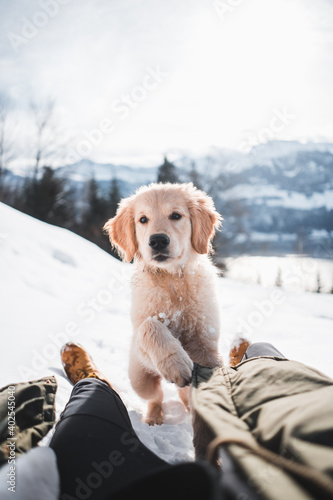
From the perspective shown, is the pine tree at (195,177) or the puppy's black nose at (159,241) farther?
the pine tree at (195,177)

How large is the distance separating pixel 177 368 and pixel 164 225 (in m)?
1.18

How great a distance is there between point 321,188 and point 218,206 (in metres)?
74.8

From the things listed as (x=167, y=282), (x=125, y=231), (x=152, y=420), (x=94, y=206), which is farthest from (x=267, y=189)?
(x=152, y=420)

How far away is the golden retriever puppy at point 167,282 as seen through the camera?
6.59 feet

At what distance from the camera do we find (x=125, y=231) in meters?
2.78

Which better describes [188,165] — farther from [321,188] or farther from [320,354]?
[321,188]

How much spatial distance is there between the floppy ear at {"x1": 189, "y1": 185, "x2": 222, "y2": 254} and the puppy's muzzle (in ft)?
1.43

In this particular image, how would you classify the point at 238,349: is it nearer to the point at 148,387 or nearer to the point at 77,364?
the point at 148,387

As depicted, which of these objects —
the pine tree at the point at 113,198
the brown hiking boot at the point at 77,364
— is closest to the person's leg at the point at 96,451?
the brown hiking boot at the point at 77,364

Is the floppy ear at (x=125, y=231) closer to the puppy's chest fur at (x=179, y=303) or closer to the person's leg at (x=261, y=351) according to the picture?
the puppy's chest fur at (x=179, y=303)

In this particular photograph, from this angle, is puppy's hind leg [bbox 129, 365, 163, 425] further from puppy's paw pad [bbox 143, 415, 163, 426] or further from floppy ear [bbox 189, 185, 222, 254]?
floppy ear [bbox 189, 185, 222, 254]

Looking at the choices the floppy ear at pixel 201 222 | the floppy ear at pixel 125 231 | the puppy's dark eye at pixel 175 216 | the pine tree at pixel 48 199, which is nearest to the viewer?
the puppy's dark eye at pixel 175 216

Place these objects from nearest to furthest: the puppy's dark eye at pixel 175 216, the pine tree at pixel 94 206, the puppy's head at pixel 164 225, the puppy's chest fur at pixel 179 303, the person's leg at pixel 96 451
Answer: the person's leg at pixel 96 451, the puppy's chest fur at pixel 179 303, the puppy's head at pixel 164 225, the puppy's dark eye at pixel 175 216, the pine tree at pixel 94 206

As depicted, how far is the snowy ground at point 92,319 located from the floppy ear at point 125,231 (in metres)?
0.36
